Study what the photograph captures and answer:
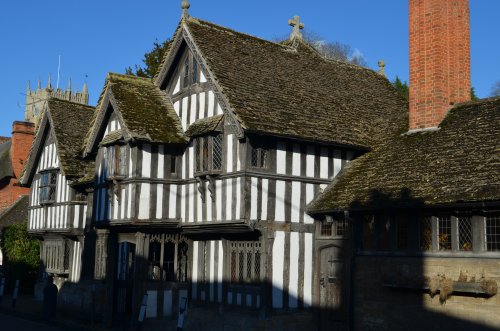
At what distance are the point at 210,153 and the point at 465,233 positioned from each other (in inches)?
298

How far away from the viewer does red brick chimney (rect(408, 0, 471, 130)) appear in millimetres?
19406

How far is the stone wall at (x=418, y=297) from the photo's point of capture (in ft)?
47.1

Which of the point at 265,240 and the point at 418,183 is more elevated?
the point at 418,183

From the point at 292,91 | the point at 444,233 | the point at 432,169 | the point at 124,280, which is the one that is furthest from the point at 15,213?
the point at 444,233

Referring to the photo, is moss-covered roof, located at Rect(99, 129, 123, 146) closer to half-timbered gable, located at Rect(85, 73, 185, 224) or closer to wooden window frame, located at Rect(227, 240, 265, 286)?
half-timbered gable, located at Rect(85, 73, 185, 224)

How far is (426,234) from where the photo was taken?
15758mm

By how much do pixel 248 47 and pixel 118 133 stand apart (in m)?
5.36

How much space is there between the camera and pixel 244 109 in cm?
1817

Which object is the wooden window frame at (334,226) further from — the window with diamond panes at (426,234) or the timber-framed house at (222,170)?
the window with diamond panes at (426,234)

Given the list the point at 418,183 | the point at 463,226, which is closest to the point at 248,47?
the point at 418,183

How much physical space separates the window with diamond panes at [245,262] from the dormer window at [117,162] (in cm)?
438

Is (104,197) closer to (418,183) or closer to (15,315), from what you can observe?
(15,315)

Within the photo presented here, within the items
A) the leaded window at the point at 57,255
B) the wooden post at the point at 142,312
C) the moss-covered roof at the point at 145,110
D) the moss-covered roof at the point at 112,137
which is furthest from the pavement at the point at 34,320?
the moss-covered roof at the point at 145,110

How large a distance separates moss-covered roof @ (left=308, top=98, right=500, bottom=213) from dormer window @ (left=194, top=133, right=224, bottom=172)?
3039 millimetres
